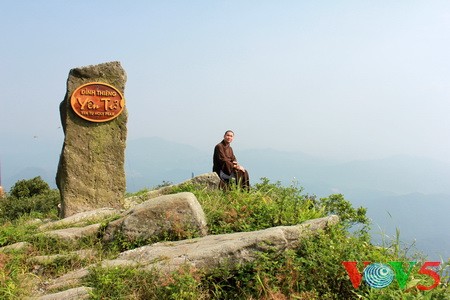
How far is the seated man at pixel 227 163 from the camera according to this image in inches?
483

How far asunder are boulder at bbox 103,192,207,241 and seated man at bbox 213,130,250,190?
4.59 m

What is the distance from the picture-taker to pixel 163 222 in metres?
7.50

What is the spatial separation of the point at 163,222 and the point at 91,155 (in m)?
5.22

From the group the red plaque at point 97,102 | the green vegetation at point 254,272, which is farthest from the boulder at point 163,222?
the red plaque at point 97,102

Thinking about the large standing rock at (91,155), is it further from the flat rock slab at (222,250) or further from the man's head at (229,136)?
the flat rock slab at (222,250)

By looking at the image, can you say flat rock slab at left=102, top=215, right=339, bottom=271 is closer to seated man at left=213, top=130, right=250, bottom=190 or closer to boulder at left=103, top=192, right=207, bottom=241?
boulder at left=103, top=192, right=207, bottom=241

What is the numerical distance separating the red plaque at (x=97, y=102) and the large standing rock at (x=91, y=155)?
0.12 meters

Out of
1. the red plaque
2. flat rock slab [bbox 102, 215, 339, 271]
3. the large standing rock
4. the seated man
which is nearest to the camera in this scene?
flat rock slab [bbox 102, 215, 339, 271]

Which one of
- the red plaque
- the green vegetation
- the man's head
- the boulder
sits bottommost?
the green vegetation

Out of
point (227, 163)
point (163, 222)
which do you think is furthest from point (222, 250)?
point (227, 163)

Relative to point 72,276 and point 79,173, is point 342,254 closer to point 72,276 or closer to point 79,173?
point 72,276

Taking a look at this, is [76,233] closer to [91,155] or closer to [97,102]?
[91,155]

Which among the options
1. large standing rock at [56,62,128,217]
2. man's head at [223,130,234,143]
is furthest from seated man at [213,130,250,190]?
large standing rock at [56,62,128,217]

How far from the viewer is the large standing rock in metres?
11.6
